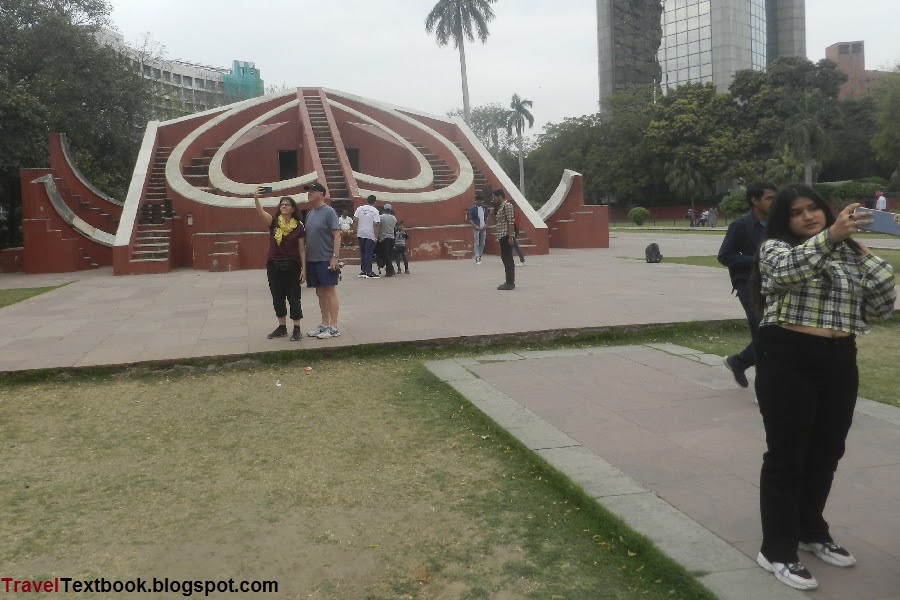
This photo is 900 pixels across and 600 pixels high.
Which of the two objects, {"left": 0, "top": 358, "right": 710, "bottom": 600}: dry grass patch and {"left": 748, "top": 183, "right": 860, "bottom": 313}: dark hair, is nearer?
{"left": 748, "top": 183, "right": 860, "bottom": 313}: dark hair

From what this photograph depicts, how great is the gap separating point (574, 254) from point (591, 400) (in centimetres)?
1208

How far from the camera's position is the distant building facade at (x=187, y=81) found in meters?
33.2

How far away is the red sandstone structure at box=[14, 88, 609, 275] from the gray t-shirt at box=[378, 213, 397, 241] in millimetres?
3034

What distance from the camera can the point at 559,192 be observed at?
1934 centimetres

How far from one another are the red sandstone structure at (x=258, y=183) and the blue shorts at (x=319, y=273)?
7855 millimetres

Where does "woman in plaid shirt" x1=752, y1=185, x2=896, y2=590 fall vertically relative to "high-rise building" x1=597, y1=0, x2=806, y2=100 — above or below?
below

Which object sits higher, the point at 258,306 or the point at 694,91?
the point at 694,91

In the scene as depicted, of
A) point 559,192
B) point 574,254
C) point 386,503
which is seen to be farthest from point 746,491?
point 559,192

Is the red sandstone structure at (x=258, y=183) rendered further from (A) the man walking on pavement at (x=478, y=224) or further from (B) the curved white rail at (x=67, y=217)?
(A) the man walking on pavement at (x=478, y=224)

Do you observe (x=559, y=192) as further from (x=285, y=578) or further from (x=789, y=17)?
(x=789, y=17)

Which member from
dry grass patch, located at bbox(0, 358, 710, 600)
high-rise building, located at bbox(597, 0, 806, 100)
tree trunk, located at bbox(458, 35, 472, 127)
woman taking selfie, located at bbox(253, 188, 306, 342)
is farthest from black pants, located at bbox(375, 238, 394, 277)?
high-rise building, located at bbox(597, 0, 806, 100)

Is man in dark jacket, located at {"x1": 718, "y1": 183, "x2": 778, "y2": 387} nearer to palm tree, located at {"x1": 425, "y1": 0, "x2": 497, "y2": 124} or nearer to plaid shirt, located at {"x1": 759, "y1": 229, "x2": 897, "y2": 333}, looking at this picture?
plaid shirt, located at {"x1": 759, "y1": 229, "x2": 897, "y2": 333}

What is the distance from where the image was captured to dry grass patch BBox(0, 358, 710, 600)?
2.56 m

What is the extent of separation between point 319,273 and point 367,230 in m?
4.92
